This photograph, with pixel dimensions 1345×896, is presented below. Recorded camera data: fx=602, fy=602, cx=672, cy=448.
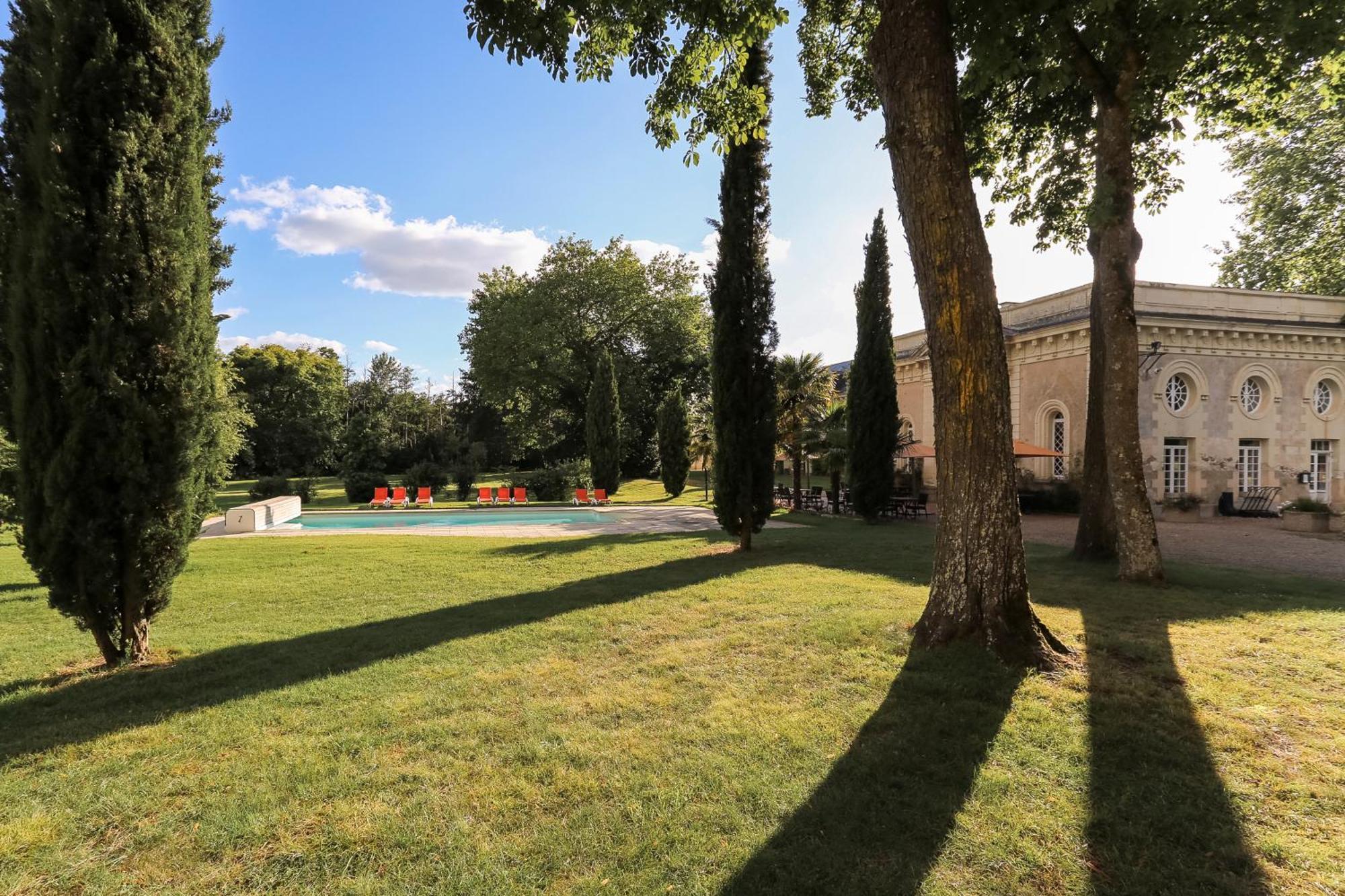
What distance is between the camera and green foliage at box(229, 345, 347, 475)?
4238 centimetres

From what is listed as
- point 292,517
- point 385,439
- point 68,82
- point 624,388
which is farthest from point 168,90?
point 624,388

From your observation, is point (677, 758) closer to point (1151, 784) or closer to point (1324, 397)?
point (1151, 784)

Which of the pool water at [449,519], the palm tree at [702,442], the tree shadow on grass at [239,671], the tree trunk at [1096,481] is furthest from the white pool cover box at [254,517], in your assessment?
the tree trunk at [1096,481]

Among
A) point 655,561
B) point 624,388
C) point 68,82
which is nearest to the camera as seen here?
point 68,82

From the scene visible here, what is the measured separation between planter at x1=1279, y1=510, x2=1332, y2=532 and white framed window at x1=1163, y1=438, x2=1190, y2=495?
4.12 m

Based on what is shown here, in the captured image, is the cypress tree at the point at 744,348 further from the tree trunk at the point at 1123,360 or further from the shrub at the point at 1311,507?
the shrub at the point at 1311,507

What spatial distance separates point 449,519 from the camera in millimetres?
20547

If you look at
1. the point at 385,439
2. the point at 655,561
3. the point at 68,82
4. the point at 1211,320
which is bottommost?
the point at 655,561

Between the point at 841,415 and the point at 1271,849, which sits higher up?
the point at 841,415

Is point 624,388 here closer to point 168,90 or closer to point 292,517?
point 292,517

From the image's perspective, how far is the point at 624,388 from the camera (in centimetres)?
3469

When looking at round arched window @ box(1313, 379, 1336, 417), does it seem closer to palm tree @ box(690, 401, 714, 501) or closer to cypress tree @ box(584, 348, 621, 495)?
palm tree @ box(690, 401, 714, 501)

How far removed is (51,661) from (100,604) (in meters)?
1.08

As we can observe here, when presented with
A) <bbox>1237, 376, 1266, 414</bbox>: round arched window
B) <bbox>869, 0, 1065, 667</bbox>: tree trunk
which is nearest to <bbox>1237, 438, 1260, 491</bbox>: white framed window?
<bbox>1237, 376, 1266, 414</bbox>: round arched window
